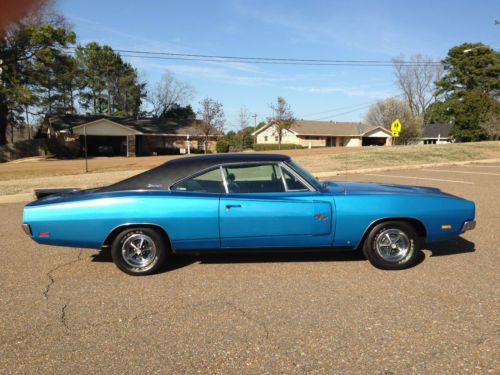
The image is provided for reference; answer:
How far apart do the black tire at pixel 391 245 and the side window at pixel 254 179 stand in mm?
1138

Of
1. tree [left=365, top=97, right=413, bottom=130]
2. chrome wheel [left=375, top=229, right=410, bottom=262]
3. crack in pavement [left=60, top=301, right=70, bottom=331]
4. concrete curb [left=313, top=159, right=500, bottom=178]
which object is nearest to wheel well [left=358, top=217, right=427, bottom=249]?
chrome wheel [left=375, top=229, right=410, bottom=262]

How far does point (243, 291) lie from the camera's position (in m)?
3.54

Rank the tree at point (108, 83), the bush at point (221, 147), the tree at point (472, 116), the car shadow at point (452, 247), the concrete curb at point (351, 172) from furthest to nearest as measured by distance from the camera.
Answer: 1. the tree at point (108, 83)
2. the tree at point (472, 116)
3. the bush at point (221, 147)
4. the concrete curb at point (351, 172)
5. the car shadow at point (452, 247)

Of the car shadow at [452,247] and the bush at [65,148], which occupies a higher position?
the bush at [65,148]

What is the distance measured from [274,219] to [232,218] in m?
0.44

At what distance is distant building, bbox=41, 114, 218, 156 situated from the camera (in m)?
36.2

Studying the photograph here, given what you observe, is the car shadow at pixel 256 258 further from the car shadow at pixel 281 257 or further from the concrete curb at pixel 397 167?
the concrete curb at pixel 397 167

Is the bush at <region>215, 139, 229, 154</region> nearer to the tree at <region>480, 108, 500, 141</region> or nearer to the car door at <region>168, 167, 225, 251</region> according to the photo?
the tree at <region>480, 108, 500, 141</region>

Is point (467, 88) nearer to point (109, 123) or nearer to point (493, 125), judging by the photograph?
point (493, 125)

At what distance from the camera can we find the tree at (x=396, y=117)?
57969mm

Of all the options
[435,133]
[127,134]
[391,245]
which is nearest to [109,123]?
[127,134]

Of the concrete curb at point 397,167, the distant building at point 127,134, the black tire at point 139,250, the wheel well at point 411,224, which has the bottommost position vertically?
the black tire at point 139,250

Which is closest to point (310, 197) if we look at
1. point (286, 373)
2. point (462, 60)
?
point (286, 373)

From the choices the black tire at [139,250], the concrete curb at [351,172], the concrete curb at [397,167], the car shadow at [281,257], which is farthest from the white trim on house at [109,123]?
the black tire at [139,250]
